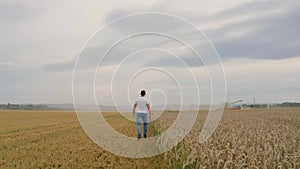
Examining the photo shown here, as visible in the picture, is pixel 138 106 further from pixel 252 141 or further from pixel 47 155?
pixel 252 141

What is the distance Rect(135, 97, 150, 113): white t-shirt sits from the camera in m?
15.3

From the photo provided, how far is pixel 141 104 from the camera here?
15.4 m

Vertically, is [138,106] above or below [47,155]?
above

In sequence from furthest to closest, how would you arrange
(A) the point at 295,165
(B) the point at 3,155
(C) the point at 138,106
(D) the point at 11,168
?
(C) the point at 138,106, (B) the point at 3,155, (D) the point at 11,168, (A) the point at 295,165

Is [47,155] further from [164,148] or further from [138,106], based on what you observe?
[138,106]

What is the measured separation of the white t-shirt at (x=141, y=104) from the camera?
15328 millimetres

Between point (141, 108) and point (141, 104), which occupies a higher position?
point (141, 104)

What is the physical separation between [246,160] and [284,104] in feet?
408

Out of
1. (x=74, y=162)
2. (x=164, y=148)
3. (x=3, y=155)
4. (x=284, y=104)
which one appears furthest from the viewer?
(x=284, y=104)

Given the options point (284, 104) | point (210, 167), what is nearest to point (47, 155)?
point (210, 167)

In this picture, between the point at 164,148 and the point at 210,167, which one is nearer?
the point at 210,167

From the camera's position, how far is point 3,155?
11789mm

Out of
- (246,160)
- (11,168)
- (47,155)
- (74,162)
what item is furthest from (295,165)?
(47,155)

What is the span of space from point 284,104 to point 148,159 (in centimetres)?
12184
